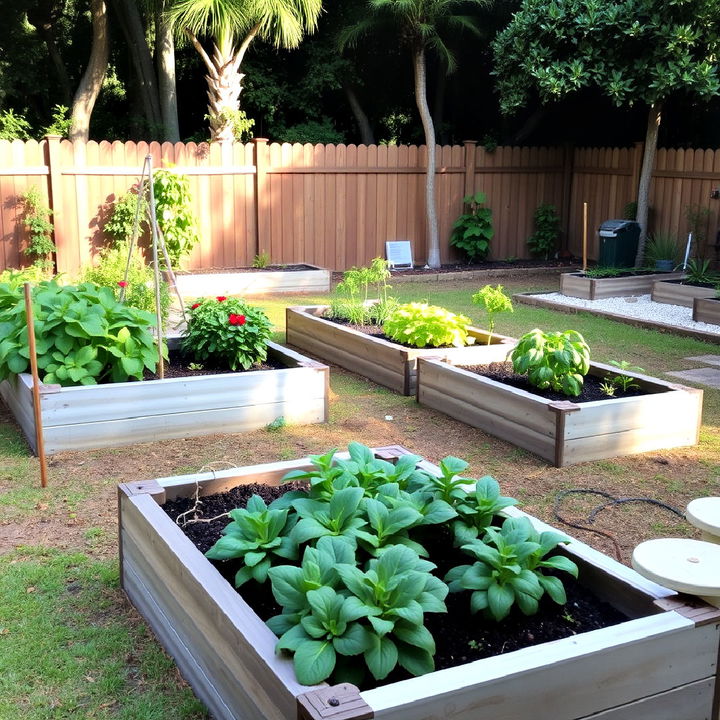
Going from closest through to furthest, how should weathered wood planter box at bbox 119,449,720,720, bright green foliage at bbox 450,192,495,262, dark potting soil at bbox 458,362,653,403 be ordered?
weathered wood planter box at bbox 119,449,720,720, dark potting soil at bbox 458,362,653,403, bright green foliage at bbox 450,192,495,262

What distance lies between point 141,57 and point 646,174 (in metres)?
9.41

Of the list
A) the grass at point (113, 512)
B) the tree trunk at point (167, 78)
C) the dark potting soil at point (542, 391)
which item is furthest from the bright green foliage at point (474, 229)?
the dark potting soil at point (542, 391)

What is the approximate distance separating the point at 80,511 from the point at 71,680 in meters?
1.52

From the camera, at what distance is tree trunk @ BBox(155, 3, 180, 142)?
596 inches

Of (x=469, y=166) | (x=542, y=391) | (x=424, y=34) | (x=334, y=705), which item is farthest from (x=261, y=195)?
(x=334, y=705)

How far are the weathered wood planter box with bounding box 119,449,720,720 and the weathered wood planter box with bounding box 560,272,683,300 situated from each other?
318 inches

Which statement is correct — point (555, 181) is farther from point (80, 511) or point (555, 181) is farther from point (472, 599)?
point (472, 599)

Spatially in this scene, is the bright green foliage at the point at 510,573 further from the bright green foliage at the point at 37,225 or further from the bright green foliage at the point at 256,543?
the bright green foliage at the point at 37,225

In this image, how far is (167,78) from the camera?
50.9 feet

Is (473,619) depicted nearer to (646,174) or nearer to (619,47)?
(619,47)

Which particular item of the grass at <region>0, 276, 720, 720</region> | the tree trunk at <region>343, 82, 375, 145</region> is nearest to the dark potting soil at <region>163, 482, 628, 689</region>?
the grass at <region>0, 276, 720, 720</region>

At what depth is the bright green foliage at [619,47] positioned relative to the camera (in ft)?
35.9

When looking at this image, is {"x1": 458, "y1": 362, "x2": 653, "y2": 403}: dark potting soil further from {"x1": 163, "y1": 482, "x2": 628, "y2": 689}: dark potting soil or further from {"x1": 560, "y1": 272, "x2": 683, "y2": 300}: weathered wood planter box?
{"x1": 560, "y1": 272, "x2": 683, "y2": 300}: weathered wood planter box

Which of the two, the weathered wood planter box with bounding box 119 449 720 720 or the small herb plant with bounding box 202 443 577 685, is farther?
the small herb plant with bounding box 202 443 577 685
